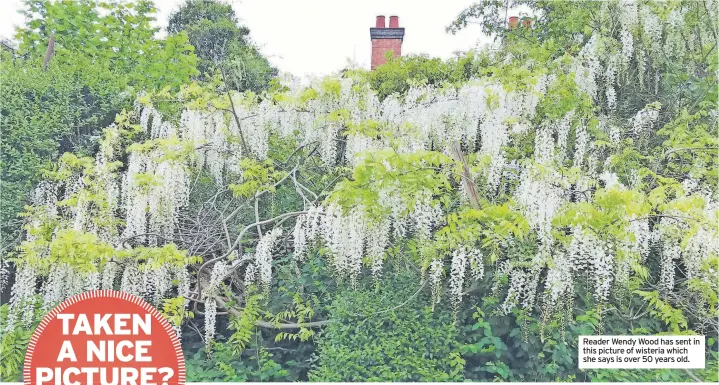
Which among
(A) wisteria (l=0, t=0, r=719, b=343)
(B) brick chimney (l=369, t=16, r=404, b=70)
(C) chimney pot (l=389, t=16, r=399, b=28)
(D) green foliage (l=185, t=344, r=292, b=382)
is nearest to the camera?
(A) wisteria (l=0, t=0, r=719, b=343)

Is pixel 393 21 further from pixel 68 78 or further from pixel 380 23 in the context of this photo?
pixel 68 78

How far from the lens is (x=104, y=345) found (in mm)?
3590

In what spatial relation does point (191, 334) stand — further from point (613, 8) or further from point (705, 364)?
point (613, 8)

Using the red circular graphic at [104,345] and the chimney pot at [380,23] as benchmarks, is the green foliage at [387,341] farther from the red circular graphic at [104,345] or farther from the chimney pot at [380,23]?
the chimney pot at [380,23]

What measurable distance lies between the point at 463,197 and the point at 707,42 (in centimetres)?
277

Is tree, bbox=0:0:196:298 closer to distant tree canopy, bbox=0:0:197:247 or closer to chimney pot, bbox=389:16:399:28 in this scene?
distant tree canopy, bbox=0:0:197:247

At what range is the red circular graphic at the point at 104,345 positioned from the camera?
11.8ft
